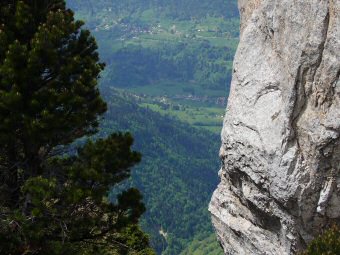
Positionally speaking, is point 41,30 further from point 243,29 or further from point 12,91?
point 243,29

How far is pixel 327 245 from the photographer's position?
20.1m

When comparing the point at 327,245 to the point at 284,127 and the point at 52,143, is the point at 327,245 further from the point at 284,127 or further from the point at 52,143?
the point at 52,143

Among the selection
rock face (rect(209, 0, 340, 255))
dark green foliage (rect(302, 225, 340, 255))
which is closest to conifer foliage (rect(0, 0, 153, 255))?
rock face (rect(209, 0, 340, 255))

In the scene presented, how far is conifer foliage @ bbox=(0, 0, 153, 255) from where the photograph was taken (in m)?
23.0

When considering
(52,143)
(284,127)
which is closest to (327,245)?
(284,127)

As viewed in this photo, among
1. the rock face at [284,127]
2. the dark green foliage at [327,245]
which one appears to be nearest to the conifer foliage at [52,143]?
the rock face at [284,127]

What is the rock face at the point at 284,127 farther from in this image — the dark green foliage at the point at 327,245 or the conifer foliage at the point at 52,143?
the conifer foliage at the point at 52,143

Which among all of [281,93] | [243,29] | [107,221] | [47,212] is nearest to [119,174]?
[107,221]

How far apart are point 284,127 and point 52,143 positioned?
389 inches

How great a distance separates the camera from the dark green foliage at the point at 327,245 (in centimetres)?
1983

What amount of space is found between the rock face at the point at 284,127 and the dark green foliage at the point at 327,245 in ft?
9.53

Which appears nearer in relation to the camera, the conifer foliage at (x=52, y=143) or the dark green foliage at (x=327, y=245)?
the dark green foliage at (x=327, y=245)

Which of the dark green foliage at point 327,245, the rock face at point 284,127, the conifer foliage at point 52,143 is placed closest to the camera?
the dark green foliage at point 327,245

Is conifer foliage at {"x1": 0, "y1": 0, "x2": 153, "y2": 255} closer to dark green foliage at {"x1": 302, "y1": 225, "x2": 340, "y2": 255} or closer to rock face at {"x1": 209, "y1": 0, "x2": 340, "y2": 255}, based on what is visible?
rock face at {"x1": 209, "y1": 0, "x2": 340, "y2": 255}
